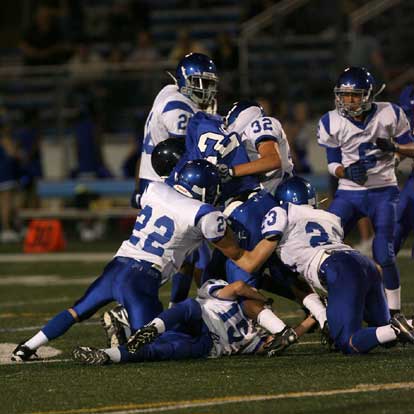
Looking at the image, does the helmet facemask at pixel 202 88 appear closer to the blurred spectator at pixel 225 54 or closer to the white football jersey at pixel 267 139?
the white football jersey at pixel 267 139

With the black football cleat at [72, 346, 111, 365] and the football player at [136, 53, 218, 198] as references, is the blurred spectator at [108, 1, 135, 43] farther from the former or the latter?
the black football cleat at [72, 346, 111, 365]

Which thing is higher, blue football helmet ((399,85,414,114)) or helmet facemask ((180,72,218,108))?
helmet facemask ((180,72,218,108))

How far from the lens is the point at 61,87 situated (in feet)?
52.0

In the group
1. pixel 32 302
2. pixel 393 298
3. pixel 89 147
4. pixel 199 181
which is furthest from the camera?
pixel 89 147

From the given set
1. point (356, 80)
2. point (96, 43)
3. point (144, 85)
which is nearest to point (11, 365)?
point (356, 80)

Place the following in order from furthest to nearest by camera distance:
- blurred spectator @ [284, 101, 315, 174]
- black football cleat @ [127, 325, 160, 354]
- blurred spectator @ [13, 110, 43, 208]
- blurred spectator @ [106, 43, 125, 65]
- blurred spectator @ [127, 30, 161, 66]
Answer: blurred spectator @ [106, 43, 125, 65] → blurred spectator @ [127, 30, 161, 66] → blurred spectator @ [13, 110, 43, 208] → blurred spectator @ [284, 101, 315, 174] → black football cleat @ [127, 325, 160, 354]

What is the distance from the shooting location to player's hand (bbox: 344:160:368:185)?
7.91 m

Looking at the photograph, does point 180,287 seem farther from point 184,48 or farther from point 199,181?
→ point 184,48

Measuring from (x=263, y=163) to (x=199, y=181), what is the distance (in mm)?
840

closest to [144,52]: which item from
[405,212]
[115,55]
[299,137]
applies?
[115,55]

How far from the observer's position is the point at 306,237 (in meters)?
6.58

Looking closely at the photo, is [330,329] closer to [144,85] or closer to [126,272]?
[126,272]

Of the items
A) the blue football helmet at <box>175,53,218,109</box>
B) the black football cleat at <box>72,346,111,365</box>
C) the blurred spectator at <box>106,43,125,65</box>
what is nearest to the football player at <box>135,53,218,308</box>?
the blue football helmet at <box>175,53,218,109</box>

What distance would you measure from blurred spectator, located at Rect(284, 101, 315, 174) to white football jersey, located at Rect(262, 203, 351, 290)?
788 cm
